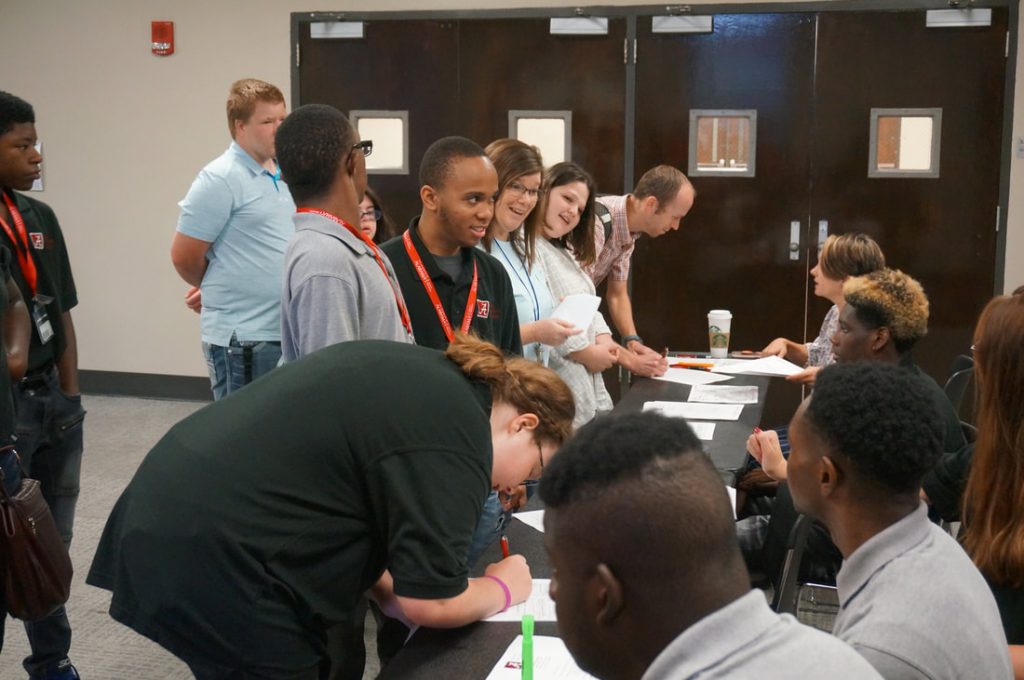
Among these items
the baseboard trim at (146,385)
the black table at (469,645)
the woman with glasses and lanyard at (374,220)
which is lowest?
the baseboard trim at (146,385)

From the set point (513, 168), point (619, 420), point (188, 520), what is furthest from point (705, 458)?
point (513, 168)

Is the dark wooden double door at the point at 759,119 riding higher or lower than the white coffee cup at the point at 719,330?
higher

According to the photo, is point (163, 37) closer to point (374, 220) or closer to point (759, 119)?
point (374, 220)

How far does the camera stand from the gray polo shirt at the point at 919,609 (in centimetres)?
126

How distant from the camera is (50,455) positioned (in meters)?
2.79

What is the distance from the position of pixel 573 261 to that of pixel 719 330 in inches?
A: 41.5

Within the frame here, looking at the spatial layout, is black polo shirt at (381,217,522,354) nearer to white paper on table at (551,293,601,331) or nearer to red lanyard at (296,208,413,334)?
red lanyard at (296,208,413,334)

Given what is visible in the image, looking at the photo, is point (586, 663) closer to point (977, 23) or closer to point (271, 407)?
point (271, 407)

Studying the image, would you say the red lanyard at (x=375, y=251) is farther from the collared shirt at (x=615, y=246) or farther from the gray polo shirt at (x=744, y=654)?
the collared shirt at (x=615, y=246)

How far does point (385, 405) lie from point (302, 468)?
15cm

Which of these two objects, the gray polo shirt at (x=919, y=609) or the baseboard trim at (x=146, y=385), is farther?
the baseboard trim at (x=146, y=385)

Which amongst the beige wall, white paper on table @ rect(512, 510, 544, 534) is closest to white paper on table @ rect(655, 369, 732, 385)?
white paper on table @ rect(512, 510, 544, 534)

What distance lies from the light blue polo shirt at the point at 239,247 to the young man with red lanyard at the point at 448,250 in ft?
2.74

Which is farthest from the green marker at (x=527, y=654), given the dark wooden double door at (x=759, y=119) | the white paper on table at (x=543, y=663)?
the dark wooden double door at (x=759, y=119)
